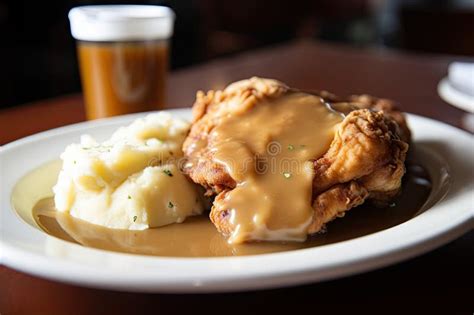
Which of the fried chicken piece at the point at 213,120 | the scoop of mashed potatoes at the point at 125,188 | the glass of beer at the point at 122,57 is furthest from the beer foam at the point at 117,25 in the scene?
the scoop of mashed potatoes at the point at 125,188

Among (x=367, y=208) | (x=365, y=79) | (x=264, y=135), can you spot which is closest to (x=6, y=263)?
(x=264, y=135)

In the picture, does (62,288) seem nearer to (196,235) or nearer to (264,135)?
(196,235)

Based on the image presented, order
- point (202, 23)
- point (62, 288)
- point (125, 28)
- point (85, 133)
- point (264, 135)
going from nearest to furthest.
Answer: point (62, 288)
point (264, 135)
point (85, 133)
point (125, 28)
point (202, 23)

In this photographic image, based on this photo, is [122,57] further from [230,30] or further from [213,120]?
[230,30]

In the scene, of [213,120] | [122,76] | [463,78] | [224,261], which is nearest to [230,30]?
[463,78]

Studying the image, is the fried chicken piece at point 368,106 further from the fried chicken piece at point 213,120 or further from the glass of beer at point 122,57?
the glass of beer at point 122,57

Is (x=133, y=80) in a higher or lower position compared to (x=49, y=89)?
higher

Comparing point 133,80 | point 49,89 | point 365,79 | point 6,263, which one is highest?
point 6,263
